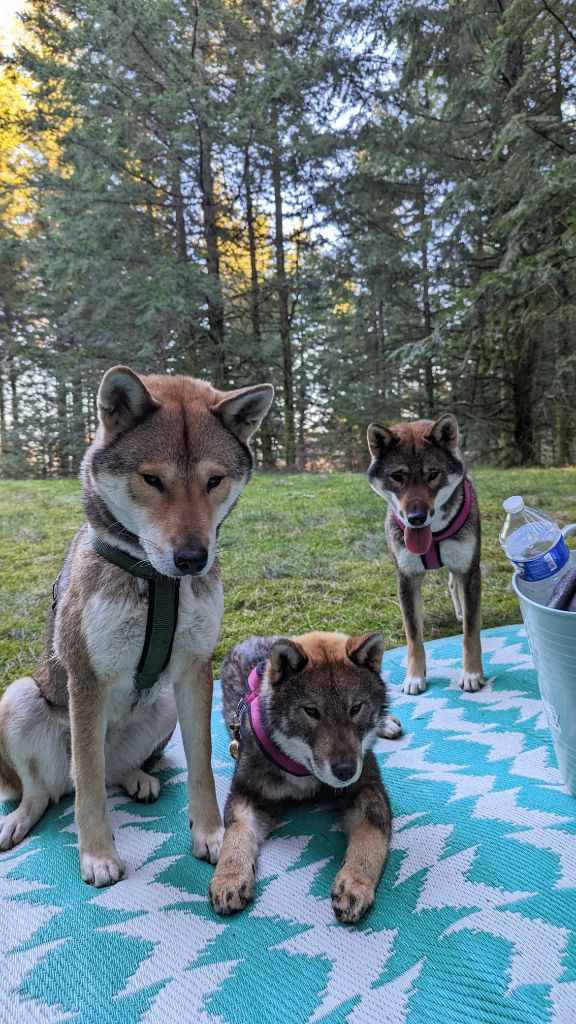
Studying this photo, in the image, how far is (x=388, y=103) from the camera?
1030 cm

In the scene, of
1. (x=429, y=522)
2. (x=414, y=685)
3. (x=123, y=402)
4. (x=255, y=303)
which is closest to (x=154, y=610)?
(x=123, y=402)

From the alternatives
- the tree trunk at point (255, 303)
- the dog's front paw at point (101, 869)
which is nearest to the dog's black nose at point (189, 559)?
the dog's front paw at point (101, 869)

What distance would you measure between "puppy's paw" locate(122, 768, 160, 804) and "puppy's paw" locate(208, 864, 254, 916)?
669mm

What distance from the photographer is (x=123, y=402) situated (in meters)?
1.83

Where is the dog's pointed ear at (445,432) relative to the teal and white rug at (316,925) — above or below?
above

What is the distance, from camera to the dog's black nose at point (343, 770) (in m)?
1.79

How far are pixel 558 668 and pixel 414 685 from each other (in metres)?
1.45

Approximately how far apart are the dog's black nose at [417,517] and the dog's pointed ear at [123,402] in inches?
70.9

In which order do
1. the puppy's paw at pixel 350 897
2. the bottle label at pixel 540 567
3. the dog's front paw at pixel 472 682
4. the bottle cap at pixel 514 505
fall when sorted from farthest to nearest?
the dog's front paw at pixel 472 682
the bottle cap at pixel 514 505
the bottle label at pixel 540 567
the puppy's paw at pixel 350 897

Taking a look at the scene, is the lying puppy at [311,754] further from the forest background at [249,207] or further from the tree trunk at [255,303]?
the tree trunk at [255,303]

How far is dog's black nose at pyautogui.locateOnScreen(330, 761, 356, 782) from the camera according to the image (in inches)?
70.4

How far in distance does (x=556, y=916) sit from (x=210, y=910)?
1023mm

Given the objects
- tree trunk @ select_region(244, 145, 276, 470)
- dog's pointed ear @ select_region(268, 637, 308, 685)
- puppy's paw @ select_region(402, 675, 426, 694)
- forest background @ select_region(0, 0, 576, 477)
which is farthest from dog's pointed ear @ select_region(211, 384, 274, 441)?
tree trunk @ select_region(244, 145, 276, 470)

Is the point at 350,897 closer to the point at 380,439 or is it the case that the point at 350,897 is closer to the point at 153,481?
the point at 153,481
